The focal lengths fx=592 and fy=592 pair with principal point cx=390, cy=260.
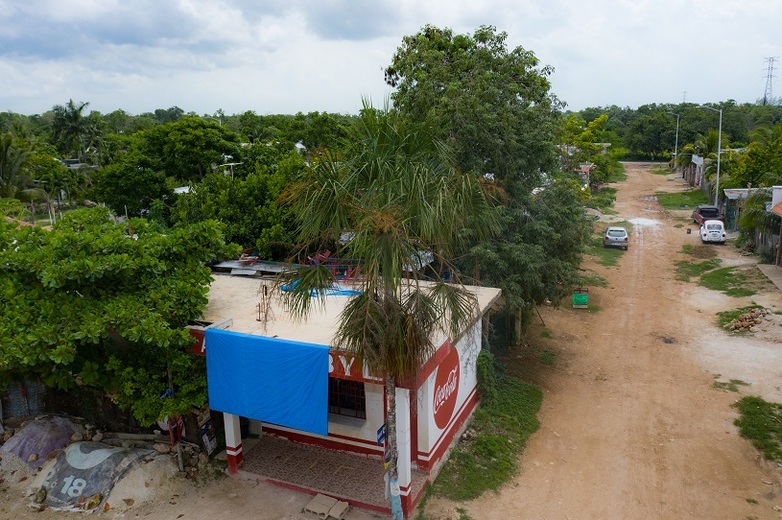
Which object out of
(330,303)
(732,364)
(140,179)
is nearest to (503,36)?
(330,303)

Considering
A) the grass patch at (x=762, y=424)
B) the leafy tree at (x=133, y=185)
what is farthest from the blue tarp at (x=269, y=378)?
the leafy tree at (x=133, y=185)

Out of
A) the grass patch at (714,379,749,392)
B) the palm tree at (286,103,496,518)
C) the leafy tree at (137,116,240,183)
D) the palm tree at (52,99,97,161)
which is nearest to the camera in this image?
the palm tree at (286,103,496,518)

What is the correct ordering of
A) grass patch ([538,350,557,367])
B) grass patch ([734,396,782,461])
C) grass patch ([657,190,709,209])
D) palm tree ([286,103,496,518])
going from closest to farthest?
palm tree ([286,103,496,518])
grass patch ([734,396,782,461])
grass patch ([538,350,557,367])
grass patch ([657,190,709,209])

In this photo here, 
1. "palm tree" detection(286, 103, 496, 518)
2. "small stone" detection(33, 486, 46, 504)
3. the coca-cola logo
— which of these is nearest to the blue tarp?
"palm tree" detection(286, 103, 496, 518)

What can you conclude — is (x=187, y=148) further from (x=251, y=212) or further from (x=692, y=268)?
(x=692, y=268)

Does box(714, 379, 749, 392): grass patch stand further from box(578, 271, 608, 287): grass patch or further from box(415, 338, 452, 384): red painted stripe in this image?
box(578, 271, 608, 287): grass patch

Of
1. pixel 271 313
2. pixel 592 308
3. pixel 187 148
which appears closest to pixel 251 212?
pixel 271 313

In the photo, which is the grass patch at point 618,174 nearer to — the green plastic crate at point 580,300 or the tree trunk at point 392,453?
the green plastic crate at point 580,300
